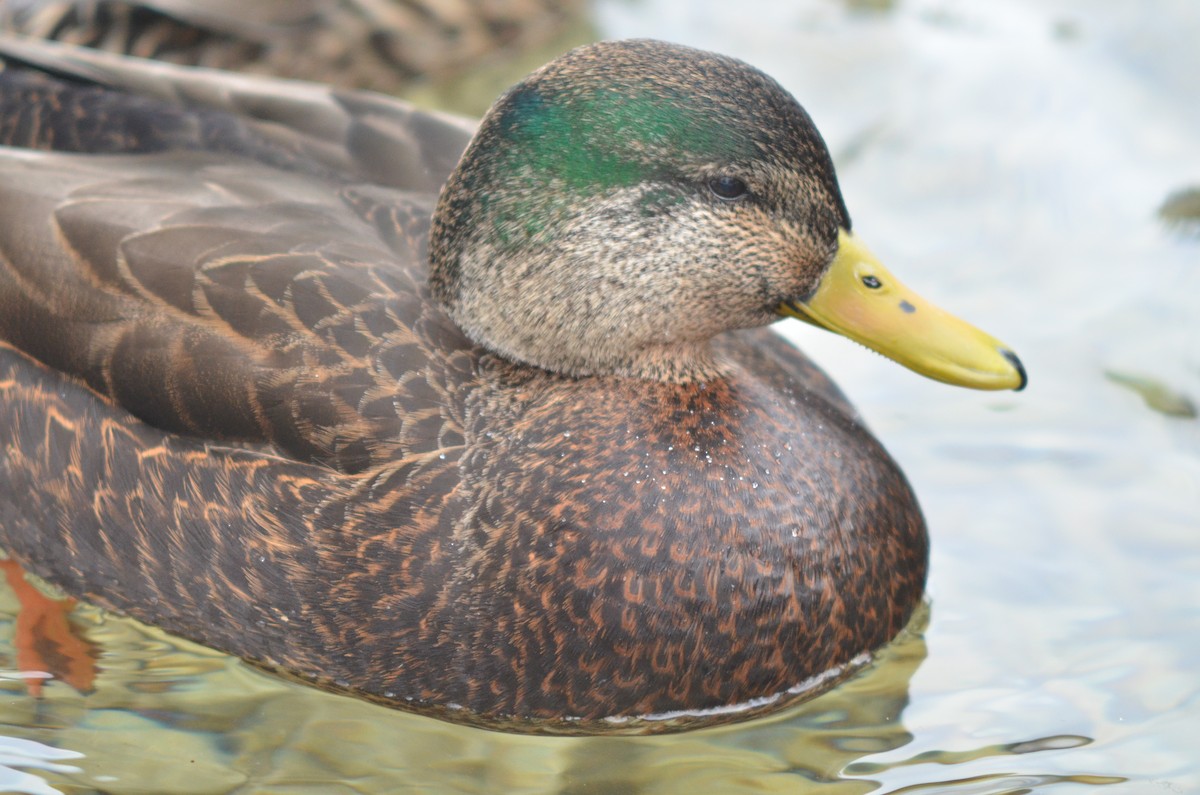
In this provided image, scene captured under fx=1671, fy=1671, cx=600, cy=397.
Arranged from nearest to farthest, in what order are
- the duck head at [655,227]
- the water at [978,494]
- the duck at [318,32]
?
the duck head at [655,227], the water at [978,494], the duck at [318,32]

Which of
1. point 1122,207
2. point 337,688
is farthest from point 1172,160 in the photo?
point 337,688

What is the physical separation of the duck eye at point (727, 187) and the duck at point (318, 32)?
12.0ft

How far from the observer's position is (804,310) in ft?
13.7

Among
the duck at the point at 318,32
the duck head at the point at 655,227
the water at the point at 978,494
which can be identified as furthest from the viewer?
the duck at the point at 318,32

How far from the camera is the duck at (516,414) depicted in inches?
157

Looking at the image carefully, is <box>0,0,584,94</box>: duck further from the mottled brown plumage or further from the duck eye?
the duck eye

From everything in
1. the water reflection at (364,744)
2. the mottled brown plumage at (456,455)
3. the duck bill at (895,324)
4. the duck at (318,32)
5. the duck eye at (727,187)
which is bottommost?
the water reflection at (364,744)

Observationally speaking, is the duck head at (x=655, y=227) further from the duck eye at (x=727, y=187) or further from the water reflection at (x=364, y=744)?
the water reflection at (x=364, y=744)

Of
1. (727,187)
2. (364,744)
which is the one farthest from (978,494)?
(364,744)

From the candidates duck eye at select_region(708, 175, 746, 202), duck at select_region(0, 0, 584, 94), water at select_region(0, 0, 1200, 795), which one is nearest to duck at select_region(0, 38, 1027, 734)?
duck eye at select_region(708, 175, 746, 202)

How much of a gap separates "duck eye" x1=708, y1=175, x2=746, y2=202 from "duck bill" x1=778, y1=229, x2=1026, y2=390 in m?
0.30

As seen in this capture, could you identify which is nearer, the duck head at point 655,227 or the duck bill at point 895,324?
the duck head at point 655,227

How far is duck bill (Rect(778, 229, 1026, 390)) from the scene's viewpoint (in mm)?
4102

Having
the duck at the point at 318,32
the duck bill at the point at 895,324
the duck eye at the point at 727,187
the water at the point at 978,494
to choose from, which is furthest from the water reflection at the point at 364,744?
the duck at the point at 318,32
